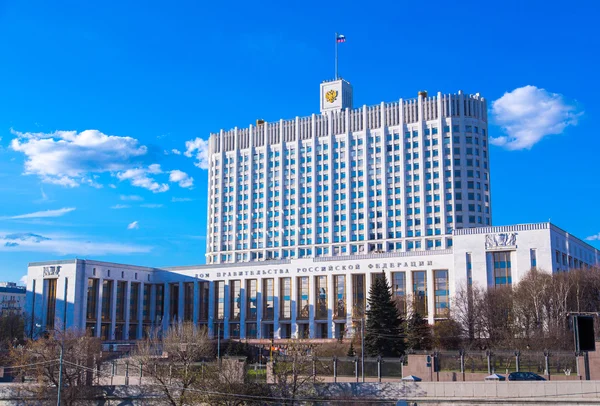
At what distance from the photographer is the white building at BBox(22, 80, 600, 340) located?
103562 millimetres

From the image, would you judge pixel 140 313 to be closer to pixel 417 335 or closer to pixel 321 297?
pixel 321 297

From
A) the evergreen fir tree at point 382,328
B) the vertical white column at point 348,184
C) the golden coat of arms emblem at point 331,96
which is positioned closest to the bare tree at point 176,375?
the evergreen fir tree at point 382,328

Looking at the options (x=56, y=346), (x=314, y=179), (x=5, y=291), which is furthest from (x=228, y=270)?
(x=5, y=291)

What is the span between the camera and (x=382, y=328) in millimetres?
74125

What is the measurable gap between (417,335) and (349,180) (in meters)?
66.1

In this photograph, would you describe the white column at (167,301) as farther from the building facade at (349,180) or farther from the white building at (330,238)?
the building facade at (349,180)

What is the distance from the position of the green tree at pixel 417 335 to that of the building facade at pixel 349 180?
4707 centimetres

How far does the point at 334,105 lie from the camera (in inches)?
5871

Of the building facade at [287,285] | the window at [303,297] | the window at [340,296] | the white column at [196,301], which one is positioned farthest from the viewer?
the white column at [196,301]

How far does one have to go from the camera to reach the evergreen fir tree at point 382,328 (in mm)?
73562

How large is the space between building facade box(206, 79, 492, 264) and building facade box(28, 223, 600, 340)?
50.1 feet

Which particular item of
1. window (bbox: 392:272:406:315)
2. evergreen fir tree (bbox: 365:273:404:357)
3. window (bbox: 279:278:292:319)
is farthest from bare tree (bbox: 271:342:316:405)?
window (bbox: 279:278:292:319)

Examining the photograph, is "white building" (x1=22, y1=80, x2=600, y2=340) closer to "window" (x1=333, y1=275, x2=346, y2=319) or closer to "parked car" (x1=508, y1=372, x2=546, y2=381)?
"window" (x1=333, y1=275, x2=346, y2=319)

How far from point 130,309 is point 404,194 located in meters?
53.7
